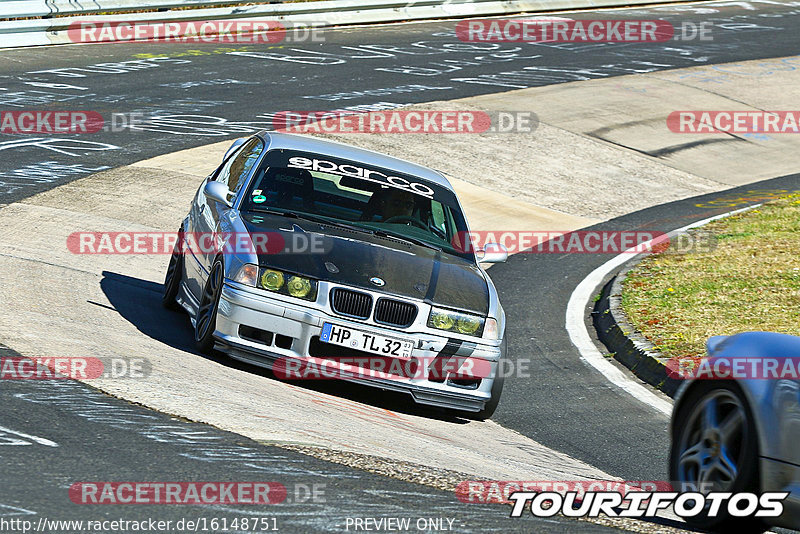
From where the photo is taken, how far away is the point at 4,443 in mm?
5262

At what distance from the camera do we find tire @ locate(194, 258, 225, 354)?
7.67 m

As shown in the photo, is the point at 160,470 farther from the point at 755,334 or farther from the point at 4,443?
the point at 755,334

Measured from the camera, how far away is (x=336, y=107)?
61.4ft

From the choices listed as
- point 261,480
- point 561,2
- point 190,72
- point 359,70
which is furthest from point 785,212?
point 561,2

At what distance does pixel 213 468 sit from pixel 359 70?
55.9 ft

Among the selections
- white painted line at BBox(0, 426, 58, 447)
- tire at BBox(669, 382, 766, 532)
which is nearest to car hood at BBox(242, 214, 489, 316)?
tire at BBox(669, 382, 766, 532)

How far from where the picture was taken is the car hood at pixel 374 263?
7.52 metres

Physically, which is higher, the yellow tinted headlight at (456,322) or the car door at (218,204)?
the car door at (218,204)
